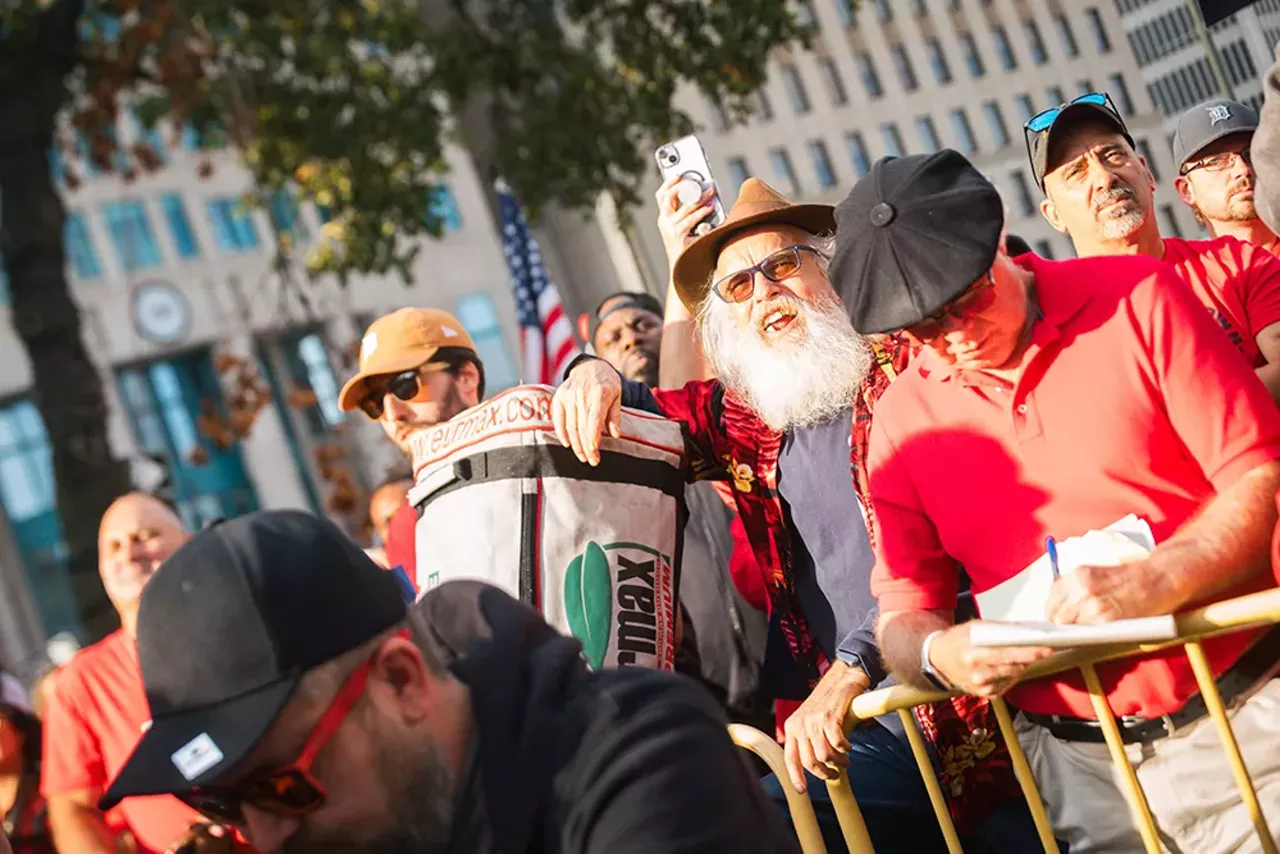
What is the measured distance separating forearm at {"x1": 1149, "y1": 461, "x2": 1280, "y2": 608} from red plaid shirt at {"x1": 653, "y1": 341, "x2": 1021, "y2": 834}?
0.89 metres

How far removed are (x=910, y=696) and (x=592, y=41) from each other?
1067 centimetres

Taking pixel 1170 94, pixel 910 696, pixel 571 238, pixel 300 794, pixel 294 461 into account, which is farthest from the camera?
pixel 294 461

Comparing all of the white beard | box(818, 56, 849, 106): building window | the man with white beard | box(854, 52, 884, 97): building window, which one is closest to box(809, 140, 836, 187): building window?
box(818, 56, 849, 106): building window

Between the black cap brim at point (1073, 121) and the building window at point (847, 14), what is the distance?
7.44 meters

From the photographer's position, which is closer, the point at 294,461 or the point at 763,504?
the point at 763,504

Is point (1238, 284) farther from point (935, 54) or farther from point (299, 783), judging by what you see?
point (935, 54)

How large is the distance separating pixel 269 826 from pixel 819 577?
1.99m

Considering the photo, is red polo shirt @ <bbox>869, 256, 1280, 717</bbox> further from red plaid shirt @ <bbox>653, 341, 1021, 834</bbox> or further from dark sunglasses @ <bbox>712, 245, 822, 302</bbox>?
dark sunglasses @ <bbox>712, 245, 822, 302</bbox>

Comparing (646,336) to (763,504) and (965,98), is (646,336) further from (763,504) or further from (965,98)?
(965,98)

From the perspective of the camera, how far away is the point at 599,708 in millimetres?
2096

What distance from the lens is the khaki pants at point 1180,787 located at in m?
2.77

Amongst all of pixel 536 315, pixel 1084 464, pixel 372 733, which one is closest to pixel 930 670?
pixel 1084 464

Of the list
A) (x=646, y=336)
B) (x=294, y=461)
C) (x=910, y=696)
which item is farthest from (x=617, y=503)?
(x=294, y=461)

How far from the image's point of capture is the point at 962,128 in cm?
883
